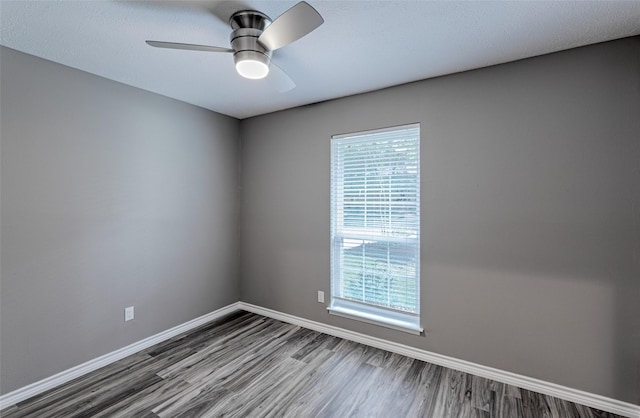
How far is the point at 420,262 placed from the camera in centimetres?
255

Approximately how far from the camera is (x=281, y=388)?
2.15 m

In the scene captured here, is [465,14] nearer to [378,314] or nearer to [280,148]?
[280,148]

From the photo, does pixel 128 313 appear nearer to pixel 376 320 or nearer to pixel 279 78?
pixel 376 320

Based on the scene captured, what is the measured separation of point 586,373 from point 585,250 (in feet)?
2.75

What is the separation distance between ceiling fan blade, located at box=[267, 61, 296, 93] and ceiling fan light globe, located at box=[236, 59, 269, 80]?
103 mm

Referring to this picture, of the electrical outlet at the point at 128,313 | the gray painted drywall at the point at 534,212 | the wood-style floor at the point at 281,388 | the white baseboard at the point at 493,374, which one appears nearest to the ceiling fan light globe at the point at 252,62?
the gray painted drywall at the point at 534,212

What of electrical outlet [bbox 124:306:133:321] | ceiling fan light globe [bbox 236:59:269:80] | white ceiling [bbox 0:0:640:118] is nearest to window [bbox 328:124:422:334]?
white ceiling [bbox 0:0:640:118]

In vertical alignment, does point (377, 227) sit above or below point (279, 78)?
below

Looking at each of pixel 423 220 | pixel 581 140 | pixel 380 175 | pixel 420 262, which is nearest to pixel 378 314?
pixel 420 262

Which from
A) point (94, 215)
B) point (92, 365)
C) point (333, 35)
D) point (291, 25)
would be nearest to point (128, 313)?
point (92, 365)

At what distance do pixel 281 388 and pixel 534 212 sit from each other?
89.8 inches

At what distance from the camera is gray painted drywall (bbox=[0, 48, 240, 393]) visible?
2016mm

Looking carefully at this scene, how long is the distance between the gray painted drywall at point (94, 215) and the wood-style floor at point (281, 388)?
36 centimetres

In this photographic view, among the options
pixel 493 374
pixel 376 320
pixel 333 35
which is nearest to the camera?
pixel 333 35
